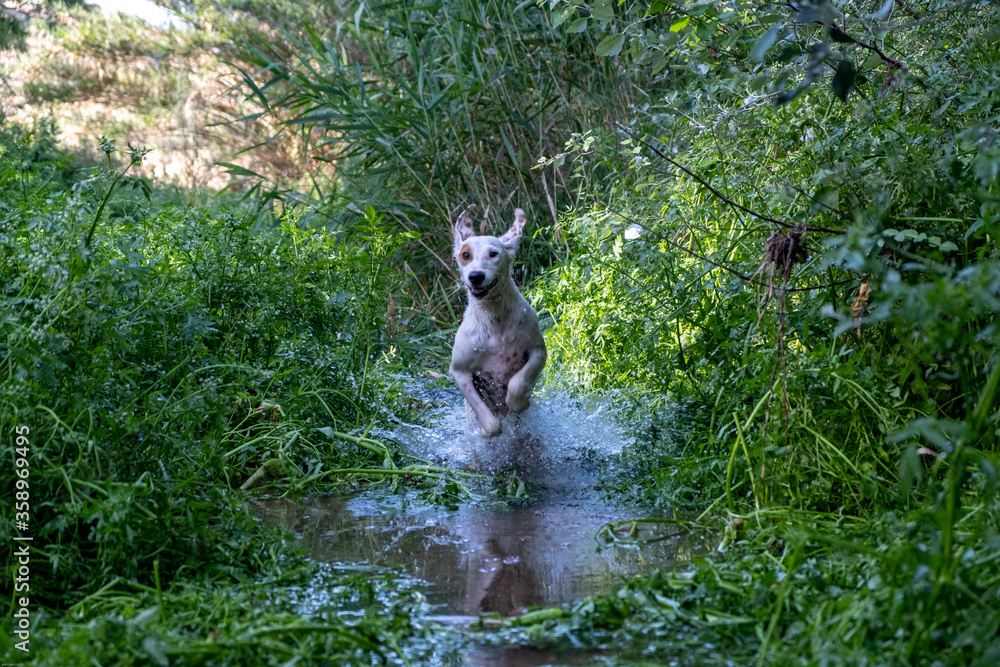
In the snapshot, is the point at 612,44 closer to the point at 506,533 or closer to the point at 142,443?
the point at 506,533

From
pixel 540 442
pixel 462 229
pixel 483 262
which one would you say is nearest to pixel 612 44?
pixel 483 262

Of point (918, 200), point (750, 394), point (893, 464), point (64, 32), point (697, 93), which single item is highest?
point (64, 32)

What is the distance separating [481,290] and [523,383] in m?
0.53

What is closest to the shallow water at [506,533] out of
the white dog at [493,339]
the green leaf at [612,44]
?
the white dog at [493,339]

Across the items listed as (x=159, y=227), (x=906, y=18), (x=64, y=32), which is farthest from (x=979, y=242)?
(x=64, y=32)

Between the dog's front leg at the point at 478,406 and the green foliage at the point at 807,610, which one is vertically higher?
the dog's front leg at the point at 478,406

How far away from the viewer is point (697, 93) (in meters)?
4.90

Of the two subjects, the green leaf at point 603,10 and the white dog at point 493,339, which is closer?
the green leaf at point 603,10

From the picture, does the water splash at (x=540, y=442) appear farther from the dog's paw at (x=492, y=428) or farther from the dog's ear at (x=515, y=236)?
the dog's ear at (x=515, y=236)

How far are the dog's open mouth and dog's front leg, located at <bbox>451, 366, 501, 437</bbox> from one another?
443 millimetres

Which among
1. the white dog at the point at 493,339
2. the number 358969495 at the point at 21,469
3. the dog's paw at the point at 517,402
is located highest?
the white dog at the point at 493,339

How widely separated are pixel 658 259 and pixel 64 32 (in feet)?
62.6

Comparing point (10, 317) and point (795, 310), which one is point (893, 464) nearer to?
point (795, 310)

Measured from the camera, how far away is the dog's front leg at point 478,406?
4848mm
